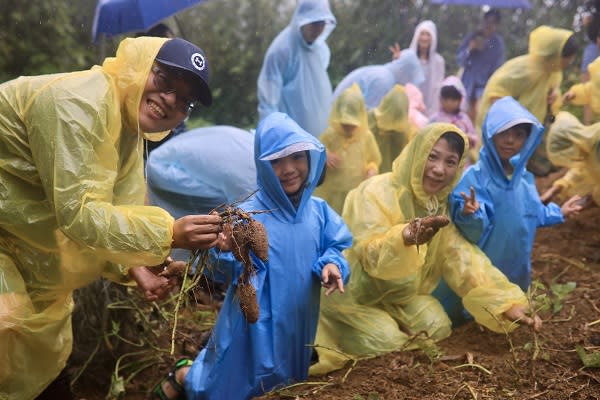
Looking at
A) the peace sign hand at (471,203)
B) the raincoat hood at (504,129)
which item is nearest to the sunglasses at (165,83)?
the peace sign hand at (471,203)

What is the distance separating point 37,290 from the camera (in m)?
3.06

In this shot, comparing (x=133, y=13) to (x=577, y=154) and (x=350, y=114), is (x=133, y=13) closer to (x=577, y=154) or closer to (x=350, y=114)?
(x=350, y=114)

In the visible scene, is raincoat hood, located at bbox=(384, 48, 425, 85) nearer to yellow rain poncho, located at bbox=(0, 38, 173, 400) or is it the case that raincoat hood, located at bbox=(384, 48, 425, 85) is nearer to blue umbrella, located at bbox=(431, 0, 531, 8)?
blue umbrella, located at bbox=(431, 0, 531, 8)

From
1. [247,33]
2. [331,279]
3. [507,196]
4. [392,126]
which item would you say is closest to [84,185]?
[331,279]

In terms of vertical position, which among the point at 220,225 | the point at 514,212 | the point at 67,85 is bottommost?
the point at 514,212

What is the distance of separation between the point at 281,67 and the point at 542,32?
235cm

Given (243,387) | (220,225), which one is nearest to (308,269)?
(243,387)

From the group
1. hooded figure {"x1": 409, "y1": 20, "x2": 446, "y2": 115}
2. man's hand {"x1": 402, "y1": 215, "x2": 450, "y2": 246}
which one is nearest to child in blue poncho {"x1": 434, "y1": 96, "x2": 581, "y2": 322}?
man's hand {"x1": 402, "y1": 215, "x2": 450, "y2": 246}

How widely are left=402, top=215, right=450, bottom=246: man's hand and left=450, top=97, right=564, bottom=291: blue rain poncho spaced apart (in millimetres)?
844

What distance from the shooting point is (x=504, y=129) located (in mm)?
4613

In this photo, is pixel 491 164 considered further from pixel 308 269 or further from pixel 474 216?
pixel 308 269

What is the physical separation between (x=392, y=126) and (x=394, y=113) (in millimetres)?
112

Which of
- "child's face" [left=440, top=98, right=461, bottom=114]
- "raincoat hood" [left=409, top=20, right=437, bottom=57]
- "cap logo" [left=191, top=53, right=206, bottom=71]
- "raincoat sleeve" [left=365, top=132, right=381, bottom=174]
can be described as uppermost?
"cap logo" [left=191, top=53, right=206, bottom=71]

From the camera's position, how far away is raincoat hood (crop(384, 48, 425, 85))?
8.07 meters
